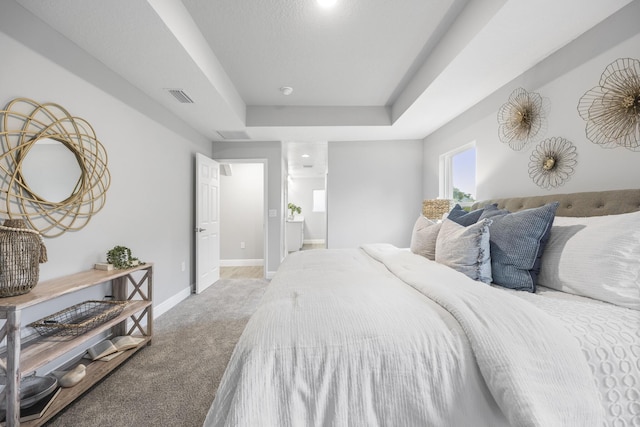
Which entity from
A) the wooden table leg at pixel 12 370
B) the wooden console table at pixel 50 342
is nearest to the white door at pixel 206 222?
the wooden console table at pixel 50 342

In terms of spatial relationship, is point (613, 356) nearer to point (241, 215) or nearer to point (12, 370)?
point (12, 370)

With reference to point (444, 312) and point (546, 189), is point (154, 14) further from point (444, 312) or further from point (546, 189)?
point (546, 189)

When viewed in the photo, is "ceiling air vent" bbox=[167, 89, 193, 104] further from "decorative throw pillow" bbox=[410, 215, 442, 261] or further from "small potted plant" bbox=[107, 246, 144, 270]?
"decorative throw pillow" bbox=[410, 215, 442, 261]

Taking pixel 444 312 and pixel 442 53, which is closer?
pixel 444 312

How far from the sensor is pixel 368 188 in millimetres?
4707

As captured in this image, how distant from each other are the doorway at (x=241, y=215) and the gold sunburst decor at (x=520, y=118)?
439cm

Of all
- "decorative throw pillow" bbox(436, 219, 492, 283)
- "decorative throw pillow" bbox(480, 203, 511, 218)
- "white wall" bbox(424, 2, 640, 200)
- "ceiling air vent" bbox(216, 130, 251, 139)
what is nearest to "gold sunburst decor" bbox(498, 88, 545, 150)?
"white wall" bbox(424, 2, 640, 200)

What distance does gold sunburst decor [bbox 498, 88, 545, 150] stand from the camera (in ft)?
7.38

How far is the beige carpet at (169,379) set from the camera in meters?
1.47

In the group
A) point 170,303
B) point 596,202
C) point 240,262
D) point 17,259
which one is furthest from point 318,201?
point 17,259

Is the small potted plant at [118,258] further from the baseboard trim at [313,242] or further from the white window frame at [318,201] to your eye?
the white window frame at [318,201]

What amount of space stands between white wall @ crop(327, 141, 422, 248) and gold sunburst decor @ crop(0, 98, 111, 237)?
3.24 meters

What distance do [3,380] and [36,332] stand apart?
0.37 meters

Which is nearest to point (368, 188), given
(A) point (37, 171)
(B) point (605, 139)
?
(B) point (605, 139)
